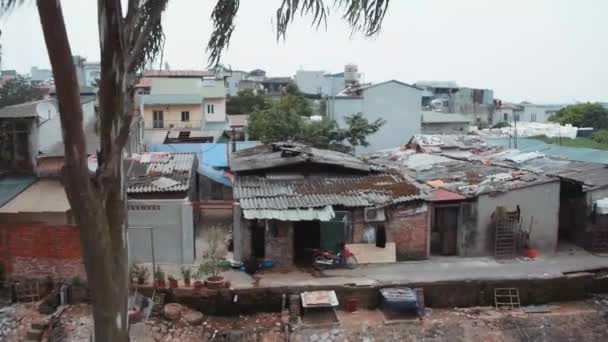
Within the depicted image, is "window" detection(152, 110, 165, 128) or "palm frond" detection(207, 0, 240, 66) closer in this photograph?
"palm frond" detection(207, 0, 240, 66)

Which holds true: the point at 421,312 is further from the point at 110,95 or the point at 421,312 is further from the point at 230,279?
the point at 110,95

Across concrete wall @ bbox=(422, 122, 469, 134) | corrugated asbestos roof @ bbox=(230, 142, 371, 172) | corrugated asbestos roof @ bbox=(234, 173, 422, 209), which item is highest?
concrete wall @ bbox=(422, 122, 469, 134)

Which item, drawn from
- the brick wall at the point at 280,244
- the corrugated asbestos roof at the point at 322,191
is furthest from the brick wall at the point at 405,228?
the brick wall at the point at 280,244

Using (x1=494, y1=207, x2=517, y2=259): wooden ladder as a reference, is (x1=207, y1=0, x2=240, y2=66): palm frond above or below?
above

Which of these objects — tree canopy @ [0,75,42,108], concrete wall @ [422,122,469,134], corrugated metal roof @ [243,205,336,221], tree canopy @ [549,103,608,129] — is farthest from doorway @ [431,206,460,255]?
tree canopy @ [549,103,608,129]

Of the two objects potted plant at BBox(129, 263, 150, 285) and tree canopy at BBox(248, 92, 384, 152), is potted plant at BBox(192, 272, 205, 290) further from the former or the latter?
tree canopy at BBox(248, 92, 384, 152)

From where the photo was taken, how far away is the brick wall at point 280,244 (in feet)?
45.7

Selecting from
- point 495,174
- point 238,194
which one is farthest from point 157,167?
point 495,174

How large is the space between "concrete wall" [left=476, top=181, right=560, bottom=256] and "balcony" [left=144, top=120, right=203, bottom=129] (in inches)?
928

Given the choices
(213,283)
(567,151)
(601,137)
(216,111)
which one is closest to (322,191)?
(213,283)

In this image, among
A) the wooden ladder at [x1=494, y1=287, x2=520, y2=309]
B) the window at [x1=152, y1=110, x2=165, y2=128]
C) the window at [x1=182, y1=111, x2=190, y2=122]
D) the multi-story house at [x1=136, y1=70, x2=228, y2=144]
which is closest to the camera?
the wooden ladder at [x1=494, y1=287, x2=520, y2=309]

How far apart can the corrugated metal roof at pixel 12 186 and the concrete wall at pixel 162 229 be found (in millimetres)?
3026

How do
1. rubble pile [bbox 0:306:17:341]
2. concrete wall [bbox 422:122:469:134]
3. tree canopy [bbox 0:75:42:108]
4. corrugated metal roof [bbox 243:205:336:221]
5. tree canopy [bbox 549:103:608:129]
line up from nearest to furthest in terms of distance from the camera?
1. rubble pile [bbox 0:306:17:341]
2. corrugated metal roof [bbox 243:205:336:221]
3. tree canopy [bbox 0:75:42:108]
4. concrete wall [bbox 422:122:469:134]
5. tree canopy [bbox 549:103:608:129]

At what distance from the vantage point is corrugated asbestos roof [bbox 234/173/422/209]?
45.9 ft
